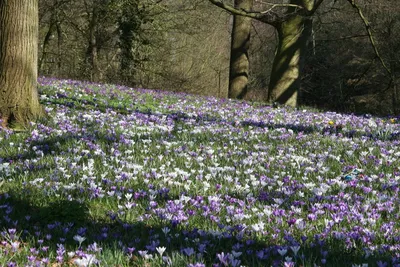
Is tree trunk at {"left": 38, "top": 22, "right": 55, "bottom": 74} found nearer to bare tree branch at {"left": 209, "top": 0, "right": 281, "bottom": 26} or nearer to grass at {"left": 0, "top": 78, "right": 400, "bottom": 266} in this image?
bare tree branch at {"left": 209, "top": 0, "right": 281, "bottom": 26}

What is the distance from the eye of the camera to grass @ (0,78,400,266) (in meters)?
2.85

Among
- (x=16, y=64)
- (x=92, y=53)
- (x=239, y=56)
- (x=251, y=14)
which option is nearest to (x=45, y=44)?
(x=92, y=53)

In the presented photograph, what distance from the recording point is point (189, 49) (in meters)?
32.1

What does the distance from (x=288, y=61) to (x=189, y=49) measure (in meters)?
16.9

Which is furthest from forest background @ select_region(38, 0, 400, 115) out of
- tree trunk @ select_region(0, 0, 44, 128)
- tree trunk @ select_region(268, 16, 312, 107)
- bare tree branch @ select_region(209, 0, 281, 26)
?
tree trunk @ select_region(0, 0, 44, 128)

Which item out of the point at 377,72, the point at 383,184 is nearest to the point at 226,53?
A: the point at 377,72

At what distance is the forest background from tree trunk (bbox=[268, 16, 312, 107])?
8433mm

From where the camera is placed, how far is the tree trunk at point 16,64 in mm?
8109

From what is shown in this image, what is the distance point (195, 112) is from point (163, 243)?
782cm

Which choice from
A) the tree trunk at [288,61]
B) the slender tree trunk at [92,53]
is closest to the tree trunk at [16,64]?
the tree trunk at [288,61]

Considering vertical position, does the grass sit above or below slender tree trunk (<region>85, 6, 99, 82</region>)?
below

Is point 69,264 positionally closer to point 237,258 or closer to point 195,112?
point 237,258

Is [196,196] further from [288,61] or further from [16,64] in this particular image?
[288,61]

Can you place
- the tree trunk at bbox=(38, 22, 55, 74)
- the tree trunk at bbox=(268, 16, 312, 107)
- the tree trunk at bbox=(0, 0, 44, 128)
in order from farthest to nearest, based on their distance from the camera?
the tree trunk at bbox=(38, 22, 55, 74)
the tree trunk at bbox=(268, 16, 312, 107)
the tree trunk at bbox=(0, 0, 44, 128)
